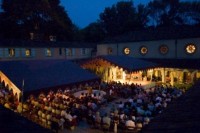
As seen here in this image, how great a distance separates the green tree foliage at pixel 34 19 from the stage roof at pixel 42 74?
36.3 m

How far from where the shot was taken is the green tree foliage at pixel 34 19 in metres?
53.8

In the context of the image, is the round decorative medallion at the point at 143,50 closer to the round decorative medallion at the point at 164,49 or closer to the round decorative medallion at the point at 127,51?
the round decorative medallion at the point at 127,51

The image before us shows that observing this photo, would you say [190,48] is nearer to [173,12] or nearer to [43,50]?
[43,50]

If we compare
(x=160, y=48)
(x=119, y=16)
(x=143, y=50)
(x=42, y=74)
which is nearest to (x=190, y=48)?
(x=160, y=48)

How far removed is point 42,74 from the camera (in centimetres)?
1764

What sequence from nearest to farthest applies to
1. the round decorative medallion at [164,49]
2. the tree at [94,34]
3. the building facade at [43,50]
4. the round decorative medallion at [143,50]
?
the round decorative medallion at [164,49], the building facade at [43,50], the round decorative medallion at [143,50], the tree at [94,34]

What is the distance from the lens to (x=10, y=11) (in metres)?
54.5

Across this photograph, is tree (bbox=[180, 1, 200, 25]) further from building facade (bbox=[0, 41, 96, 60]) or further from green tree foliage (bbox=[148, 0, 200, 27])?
building facade (bbox=[0, 41, 96, 60])

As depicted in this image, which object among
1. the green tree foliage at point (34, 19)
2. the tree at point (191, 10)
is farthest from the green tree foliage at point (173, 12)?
the green tree foliage at point (34, 19)

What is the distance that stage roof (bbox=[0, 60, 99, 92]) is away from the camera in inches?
627

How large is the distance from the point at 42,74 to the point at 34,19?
139 feet

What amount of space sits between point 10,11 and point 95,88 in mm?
36110

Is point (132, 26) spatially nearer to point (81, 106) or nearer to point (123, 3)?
point (123, 3)

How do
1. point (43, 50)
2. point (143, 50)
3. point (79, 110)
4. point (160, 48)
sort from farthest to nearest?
point (43, 50) → point (143, 50) → point (160, 48) → point (79, 110)
